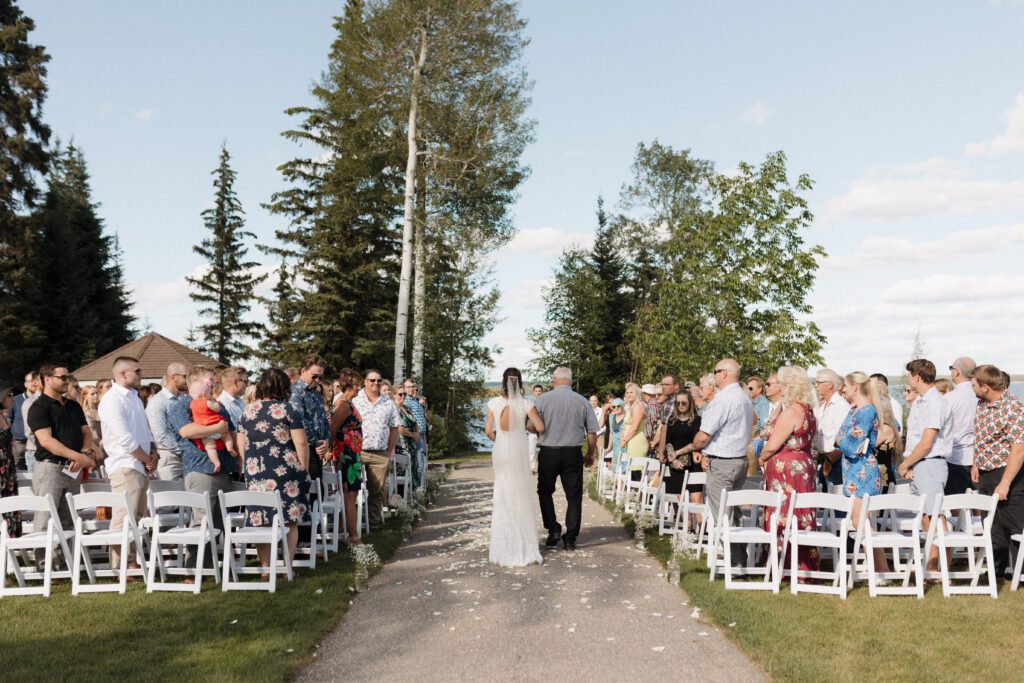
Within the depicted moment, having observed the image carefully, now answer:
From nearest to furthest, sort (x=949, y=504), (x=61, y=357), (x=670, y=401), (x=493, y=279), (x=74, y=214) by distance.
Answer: (x=949, y=504) < (x=670, y=401) < (x=493, y=279) < (x=61, y=357) < (x=74, y=214)

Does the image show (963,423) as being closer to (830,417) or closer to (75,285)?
(830,417)

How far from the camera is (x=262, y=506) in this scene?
7746 mm

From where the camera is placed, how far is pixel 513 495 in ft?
29.1

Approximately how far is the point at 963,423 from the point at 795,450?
1977 millimetres

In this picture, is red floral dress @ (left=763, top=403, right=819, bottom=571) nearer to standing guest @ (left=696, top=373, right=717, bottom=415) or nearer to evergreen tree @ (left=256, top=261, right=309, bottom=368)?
standing guest @ (left=696, top=373, right=717, bottom=415)

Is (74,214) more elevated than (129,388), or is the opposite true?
(74,214)

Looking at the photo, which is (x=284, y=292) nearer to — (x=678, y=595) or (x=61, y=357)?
(x=61, y=357)

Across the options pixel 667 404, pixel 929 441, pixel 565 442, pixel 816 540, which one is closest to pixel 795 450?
pixel 816 540

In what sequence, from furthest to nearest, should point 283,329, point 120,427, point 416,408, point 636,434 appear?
point 283,329, point 636,434, point 416,408, point 120,427

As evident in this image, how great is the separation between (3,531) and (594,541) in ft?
21.0

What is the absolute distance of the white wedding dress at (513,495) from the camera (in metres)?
8.77

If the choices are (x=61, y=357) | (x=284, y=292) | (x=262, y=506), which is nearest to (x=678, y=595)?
(x=262, y=506)

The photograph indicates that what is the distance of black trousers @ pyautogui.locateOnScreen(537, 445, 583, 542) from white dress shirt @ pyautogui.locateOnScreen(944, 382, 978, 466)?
388cm

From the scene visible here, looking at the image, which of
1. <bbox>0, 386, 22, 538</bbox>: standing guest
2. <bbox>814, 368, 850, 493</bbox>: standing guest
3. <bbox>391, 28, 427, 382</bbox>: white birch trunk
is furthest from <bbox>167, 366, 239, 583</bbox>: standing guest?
<bbox>391, 28, 427, 382</bbox>: white birch trunk
